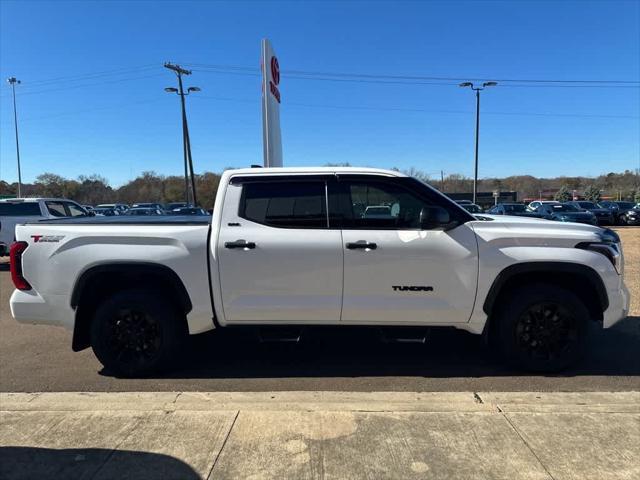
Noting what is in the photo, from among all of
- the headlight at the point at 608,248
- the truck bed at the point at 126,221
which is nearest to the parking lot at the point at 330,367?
the headlight at the point at 608,248

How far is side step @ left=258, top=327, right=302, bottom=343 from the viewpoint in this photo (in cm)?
446

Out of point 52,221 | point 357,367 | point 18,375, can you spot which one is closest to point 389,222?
point 357,367

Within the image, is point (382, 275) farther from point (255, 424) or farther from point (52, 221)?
point (52, 221)

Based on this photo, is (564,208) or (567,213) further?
(564,208)

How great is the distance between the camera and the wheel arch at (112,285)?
4.35 metres

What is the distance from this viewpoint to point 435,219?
4.14 m

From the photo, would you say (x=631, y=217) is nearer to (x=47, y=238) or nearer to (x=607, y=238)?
(x=607, y=238)

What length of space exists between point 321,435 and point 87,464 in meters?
1.52

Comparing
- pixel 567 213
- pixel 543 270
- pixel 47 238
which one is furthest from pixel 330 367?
pixel 567 213

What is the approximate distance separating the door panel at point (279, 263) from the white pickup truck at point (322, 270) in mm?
10

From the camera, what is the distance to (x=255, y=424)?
348cm

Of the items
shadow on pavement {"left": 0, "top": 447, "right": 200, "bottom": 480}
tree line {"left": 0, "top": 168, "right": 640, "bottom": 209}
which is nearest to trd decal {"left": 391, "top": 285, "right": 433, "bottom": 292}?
shadow on pavement {"left": 0, "top": 447, "right": 200, "bottom": 480}

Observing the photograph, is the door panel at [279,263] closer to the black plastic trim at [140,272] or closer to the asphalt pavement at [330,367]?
the black plastic trim at [140,272]

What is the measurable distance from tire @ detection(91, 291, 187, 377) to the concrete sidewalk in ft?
1.38
